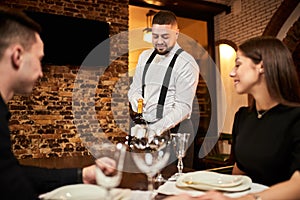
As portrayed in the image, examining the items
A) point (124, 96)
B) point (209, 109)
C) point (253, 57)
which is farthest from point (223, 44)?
point (253, 57)

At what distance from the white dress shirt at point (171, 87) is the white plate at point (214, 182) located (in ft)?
2.73

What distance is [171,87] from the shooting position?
2.30m

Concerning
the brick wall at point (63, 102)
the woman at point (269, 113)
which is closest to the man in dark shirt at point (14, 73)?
the woman at point (269, 113)

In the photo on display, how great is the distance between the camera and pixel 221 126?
21.0 ft

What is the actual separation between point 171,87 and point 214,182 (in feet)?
3.67

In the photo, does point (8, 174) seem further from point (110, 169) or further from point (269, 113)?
point (269, 113)

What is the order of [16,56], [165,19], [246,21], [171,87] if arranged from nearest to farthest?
[16,56], [165,19], [171,87], [246,21]

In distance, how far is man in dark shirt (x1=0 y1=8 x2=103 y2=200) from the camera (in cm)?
88

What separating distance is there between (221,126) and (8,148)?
582cm

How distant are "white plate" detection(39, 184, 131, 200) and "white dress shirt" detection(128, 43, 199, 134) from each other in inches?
41.8

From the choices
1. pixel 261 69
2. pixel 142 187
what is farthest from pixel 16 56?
pixel 261 69

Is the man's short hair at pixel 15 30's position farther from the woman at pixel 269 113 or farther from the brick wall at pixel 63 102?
the brick wall at pixel 63 102

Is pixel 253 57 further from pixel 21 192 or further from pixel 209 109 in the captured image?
pixel 209 109

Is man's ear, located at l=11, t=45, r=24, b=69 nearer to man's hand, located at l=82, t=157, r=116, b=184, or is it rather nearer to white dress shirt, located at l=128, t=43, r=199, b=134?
man's hand, located at l=82, t=157, r=116, b=184
